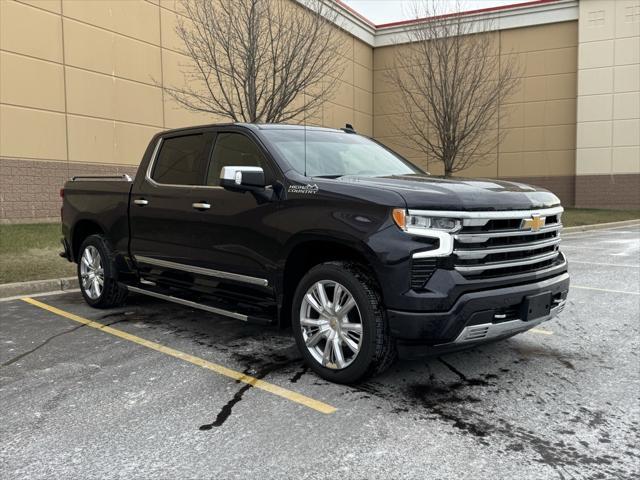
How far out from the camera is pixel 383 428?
345 cm

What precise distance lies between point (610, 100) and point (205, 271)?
25458mm

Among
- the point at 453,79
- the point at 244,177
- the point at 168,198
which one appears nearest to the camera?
the point at 244,177

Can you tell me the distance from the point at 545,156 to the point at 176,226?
25.2m

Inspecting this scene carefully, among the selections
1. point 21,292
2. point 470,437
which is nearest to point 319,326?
point 470,437

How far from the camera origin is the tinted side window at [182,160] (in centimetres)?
546

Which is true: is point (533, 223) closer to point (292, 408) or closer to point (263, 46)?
point (292, 408)

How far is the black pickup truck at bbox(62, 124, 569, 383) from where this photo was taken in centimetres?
373

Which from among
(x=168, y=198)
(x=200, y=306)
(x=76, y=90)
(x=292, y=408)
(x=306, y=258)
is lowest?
(x=292, y=408)

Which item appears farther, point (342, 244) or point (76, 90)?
point (76, 90)

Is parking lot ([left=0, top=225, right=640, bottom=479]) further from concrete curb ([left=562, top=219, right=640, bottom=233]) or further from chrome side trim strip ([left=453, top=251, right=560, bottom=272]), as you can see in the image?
concrete curb ([left=562, top=219, right=640, bottom=233])

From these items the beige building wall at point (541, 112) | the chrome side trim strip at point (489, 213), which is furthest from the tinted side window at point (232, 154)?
the beige building wall at point (541, 112)

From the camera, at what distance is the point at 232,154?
16.9ft

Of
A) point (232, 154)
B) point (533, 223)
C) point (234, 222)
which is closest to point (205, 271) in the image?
point (234, 222)

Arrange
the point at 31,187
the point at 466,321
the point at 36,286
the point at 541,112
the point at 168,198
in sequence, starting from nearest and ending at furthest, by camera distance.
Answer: the point at 466,321
the point at 168,198
the point at 36,286
the point at 31,187
the point at 541,112
